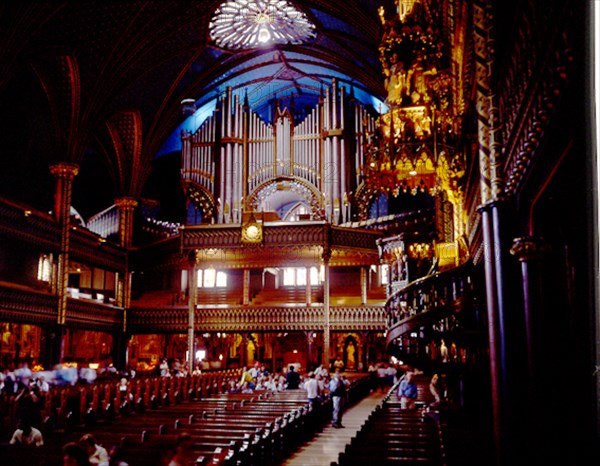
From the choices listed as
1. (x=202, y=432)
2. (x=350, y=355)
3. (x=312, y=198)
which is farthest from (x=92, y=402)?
(x=350, y=355)

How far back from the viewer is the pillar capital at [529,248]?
5645mm

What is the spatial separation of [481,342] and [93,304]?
54.7 ft

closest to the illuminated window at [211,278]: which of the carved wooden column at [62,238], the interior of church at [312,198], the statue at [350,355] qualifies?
the interior of church at [312,198]

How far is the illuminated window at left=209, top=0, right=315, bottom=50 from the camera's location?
896 inches

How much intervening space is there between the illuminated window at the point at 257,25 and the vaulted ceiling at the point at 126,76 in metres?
0.38

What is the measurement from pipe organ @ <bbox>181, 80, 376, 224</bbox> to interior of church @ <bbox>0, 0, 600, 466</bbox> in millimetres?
95

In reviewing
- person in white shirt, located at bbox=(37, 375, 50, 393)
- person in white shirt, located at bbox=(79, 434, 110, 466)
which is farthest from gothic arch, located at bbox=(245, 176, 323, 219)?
person in white shirt, located at bbox=(79, 434, 110, 466)

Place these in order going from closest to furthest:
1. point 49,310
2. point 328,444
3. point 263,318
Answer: point 328,444 → point 49,310 → point 263,318

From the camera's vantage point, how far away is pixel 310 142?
25.6 meters

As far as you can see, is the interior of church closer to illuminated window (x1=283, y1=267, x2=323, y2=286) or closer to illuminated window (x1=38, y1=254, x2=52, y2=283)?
illuminated window (x1=283, y1=267, x2=323, y2=286)

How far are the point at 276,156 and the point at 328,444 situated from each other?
16175 mm

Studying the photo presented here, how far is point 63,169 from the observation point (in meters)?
21.1

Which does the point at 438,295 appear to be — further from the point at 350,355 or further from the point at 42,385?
the point at 350,355

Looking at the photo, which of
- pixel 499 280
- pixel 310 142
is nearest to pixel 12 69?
pixel 310 142
